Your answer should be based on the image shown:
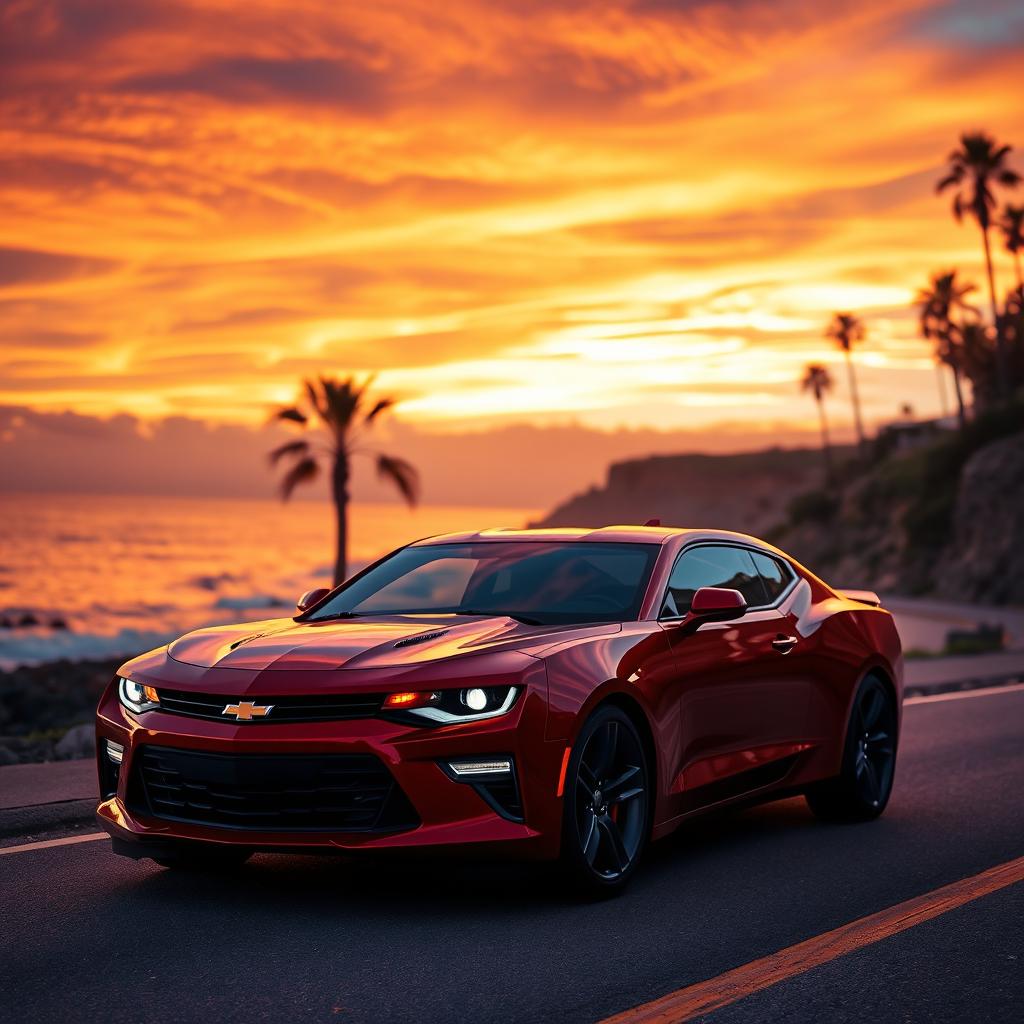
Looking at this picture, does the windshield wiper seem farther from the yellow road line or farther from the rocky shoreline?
the rocky shoreline

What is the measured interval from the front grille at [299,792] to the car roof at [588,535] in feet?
6.86

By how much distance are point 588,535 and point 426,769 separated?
2.20 metres

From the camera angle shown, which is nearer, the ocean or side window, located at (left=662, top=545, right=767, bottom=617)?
side window, located at (left=662, top=545, right=767, bottom=617)

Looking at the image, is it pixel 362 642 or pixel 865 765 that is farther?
pixel 865 765

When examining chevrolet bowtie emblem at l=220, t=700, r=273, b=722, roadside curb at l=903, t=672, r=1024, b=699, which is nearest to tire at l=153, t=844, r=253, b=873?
chevrolet bowtie emblem at l=220, t=700, r=273, b=722

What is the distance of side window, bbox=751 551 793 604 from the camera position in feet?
27.0

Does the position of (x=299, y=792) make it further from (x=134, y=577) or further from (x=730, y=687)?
(x=134, y=577)

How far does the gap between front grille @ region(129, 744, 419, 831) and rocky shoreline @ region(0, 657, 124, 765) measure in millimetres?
5477

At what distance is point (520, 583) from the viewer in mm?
7246

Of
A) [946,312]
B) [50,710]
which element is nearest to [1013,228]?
[946,312]

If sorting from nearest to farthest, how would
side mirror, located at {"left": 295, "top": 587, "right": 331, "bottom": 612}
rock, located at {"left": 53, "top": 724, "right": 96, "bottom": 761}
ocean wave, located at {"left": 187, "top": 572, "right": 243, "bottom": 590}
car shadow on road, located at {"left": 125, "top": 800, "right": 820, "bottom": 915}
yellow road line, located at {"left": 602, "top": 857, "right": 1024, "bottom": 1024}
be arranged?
yellow road line, located at {"left": 602, "top": 857, "right": 1024, "bottom": 1024} < car shadow on road, located at {"left": 125, "top": 800, "right": 820, "bottom": 915} < side mirror, located at {"left": 295, "top": 587, "right": 331, "bottom": 612} < rock, located at {"left": 53, "top": 724, "right": 96, "bottom": 761} < ocean wave, located at {"left": 187, "top": 572, "right": 243, "bottom": 590}

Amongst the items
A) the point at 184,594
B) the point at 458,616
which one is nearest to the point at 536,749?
the point at 458,616

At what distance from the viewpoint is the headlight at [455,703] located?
5754 mm

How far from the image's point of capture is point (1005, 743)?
12.2 m
